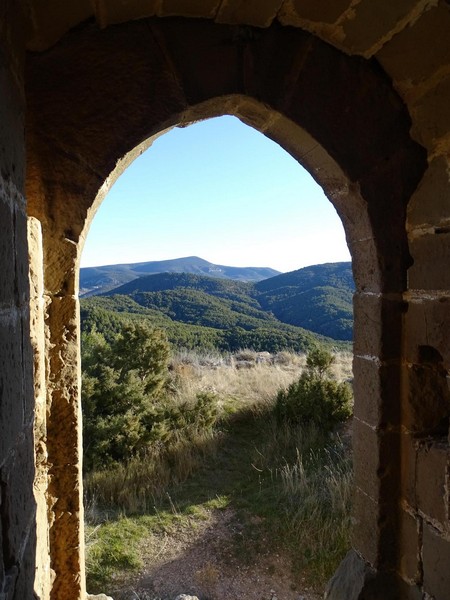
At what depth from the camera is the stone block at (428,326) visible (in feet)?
5.73

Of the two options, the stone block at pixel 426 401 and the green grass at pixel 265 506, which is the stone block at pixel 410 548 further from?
the green grass at pixel 265 506

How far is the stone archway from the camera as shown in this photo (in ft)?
5.21

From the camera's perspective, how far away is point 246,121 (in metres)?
2.00

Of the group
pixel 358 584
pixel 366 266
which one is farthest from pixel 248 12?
pixel 358 584

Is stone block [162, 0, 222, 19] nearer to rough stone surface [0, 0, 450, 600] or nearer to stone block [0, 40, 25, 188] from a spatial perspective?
rough stone surface [0, 0, 450, 600]

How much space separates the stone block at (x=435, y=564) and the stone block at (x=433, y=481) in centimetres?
7

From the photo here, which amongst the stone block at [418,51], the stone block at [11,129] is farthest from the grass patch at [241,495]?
the stone block at [418,51]

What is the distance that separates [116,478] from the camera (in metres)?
4.95

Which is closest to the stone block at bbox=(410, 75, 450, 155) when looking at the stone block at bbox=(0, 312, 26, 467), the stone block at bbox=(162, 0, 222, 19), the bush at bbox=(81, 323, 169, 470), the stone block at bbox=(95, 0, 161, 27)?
the stone block at bbox=(162, 0, 222, 19)

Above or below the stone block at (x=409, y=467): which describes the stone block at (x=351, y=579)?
below

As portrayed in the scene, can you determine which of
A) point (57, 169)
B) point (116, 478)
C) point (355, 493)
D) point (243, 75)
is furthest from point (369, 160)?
point (116, 478)

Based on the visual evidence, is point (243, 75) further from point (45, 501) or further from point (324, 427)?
point (324, 427)

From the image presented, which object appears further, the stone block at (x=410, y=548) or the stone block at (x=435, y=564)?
the stone block at (x=410, y=548)

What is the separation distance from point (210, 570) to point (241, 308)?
23.0 metres
